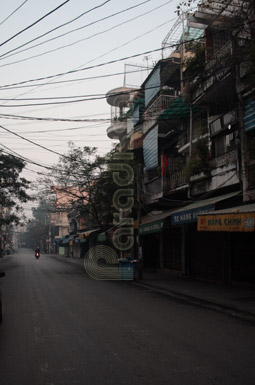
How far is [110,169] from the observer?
24.5 m

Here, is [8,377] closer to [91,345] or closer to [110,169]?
[91,345]

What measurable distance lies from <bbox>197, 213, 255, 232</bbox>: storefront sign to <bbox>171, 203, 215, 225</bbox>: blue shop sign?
85 centimetres

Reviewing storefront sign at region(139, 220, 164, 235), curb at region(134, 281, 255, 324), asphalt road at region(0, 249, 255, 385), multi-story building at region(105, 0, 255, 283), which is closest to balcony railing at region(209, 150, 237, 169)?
multi-story building at region(105, 0, 255, 283)

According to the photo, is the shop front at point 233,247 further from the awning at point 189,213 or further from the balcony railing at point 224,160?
the balcony railing at point 224,160

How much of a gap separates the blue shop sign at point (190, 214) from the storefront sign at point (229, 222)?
0.85 m

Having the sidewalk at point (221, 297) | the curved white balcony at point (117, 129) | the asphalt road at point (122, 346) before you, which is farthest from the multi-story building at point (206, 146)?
the curved white balcony at point (117, 129)

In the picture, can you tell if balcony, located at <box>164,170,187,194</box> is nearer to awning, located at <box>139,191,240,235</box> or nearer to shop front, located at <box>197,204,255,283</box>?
awning, located at <box>139,191,240,235</box>

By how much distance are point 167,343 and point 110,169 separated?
62.5 ft

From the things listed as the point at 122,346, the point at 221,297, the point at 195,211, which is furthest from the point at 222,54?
the point at 122,346

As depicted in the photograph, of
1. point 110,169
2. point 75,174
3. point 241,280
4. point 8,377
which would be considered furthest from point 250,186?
point 75,174

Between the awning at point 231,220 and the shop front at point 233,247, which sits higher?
the awning at point 231,220

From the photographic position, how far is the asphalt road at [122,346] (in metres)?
4.47

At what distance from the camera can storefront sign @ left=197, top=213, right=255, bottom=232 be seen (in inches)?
412

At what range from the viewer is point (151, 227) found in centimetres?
1847
